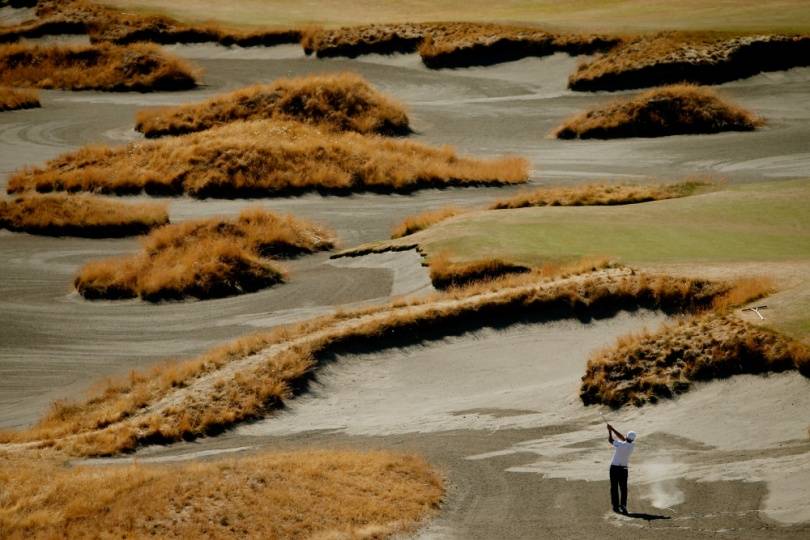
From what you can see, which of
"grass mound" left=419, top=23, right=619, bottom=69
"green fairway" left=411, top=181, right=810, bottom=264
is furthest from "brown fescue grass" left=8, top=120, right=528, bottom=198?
"grass mound" left=419, top=23, right=619, bottom=69

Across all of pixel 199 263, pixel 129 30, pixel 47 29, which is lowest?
pixel 199 263

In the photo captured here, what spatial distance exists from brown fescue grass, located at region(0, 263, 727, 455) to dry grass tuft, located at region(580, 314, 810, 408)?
120 inches

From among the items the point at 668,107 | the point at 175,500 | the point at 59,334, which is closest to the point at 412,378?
the point at 175,500

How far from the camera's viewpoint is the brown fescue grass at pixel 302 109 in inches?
2365

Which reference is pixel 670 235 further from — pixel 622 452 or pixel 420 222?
pixel 622 452

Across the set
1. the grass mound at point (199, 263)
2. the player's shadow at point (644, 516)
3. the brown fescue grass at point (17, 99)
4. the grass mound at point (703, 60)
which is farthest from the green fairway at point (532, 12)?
the player's shadow at point (644, 516)

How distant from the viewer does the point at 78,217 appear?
4512cm

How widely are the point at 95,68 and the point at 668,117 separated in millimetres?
36313

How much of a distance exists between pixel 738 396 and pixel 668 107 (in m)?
38.1

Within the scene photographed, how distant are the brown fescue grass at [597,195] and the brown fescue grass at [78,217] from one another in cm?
1230

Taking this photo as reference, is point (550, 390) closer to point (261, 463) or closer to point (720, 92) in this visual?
point (261, 463)

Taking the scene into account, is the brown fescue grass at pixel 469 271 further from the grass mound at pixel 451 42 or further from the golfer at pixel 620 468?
the grass mound at pixel 451 42

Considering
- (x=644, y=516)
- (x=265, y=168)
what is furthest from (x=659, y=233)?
(x=265, y=168)

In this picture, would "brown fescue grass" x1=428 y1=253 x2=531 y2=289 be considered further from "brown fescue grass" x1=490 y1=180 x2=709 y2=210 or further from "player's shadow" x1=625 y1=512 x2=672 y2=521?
"player's shadow" x1=625 y1=512 x2=672 y2=521
